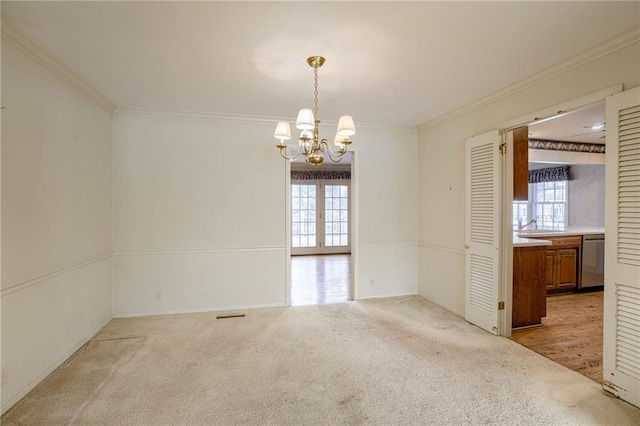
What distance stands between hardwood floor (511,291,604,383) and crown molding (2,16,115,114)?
4.85 m

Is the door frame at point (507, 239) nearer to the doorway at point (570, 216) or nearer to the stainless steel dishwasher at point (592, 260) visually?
the doorway at point (570, 216)

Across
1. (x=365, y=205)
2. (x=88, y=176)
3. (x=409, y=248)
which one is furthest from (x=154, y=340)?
(x=409, y=248)

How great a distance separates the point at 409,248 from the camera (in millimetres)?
4695

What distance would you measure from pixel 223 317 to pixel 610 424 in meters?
3.49

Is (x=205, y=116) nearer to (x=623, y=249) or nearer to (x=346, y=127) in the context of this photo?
(x=346, y=127)

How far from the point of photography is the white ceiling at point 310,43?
6.17 feet

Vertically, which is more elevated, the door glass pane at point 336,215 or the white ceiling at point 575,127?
the white ceiling at point 575,127

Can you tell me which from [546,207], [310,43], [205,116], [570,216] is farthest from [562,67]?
[546,207]

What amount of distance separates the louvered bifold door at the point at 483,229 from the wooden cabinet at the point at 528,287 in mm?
349

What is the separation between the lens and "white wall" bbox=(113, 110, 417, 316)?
12.4ft

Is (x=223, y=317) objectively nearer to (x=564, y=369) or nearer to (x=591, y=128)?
(x=564, y=369)

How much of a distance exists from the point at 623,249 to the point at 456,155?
2.02 m

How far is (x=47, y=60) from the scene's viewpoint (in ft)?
7.95

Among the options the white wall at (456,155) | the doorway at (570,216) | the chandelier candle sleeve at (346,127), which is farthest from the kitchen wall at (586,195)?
the chandelier candle sleeve at (346,127)
